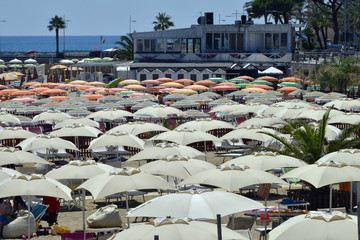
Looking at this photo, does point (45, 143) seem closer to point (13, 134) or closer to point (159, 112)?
point (13, 134)

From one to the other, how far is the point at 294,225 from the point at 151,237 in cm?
181

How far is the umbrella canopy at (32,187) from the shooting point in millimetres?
13242

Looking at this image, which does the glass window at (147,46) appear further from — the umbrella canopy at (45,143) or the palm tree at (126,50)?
the umbrella canopy at (45,143)

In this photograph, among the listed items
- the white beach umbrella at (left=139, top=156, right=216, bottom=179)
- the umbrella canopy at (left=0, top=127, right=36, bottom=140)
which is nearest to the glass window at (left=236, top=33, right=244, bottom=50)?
the umbrella canopy at (left=0, top=127, right=36, bottom=140)

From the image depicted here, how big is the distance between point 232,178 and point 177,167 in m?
2.29

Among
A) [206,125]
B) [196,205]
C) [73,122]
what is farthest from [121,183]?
[73,122]

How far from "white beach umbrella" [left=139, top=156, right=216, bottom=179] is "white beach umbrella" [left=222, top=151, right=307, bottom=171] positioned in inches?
31.3

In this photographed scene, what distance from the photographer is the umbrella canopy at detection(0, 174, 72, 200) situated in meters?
13.2

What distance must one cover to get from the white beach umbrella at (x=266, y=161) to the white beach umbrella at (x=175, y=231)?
681 cm

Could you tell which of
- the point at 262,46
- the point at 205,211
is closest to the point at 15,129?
the point at 205,211

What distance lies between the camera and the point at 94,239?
44.3 feet

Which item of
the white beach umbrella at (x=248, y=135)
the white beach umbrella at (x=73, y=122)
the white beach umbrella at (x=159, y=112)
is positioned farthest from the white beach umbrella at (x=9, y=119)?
the white beach umbrella at (x=248, y=135)

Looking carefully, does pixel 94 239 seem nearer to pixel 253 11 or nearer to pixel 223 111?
pixel 223 111

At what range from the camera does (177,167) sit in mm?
15961
